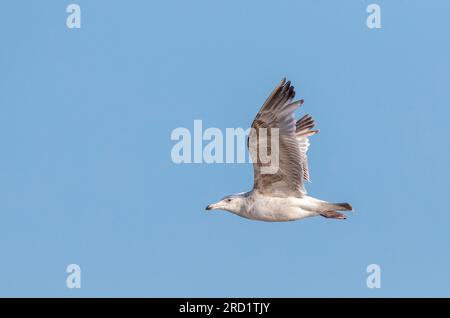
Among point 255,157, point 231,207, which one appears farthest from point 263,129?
point 231,207

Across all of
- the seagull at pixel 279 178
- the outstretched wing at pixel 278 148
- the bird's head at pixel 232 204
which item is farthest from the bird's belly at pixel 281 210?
the bird's head at pixel 232 204

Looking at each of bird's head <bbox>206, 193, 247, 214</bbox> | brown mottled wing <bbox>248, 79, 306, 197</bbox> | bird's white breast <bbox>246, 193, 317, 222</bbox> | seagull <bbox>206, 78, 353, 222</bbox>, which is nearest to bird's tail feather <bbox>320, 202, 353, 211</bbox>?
seagull <bbox>206, 78, 353, 222</bbox>

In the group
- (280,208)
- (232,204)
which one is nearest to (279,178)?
(280,208)

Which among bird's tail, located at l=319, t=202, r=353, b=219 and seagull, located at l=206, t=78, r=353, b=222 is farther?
bird's tail, located at l=319, t=202, r=353, b=219

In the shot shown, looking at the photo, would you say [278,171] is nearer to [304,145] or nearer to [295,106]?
[295,106]

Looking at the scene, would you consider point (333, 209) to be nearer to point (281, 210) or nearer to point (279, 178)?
point (281, 210)

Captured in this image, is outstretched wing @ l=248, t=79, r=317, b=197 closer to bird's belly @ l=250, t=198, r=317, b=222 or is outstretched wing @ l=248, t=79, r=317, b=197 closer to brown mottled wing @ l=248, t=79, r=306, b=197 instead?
brown mottled wing @ l=248, t=79, r=306, b=197

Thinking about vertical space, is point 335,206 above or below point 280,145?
below
